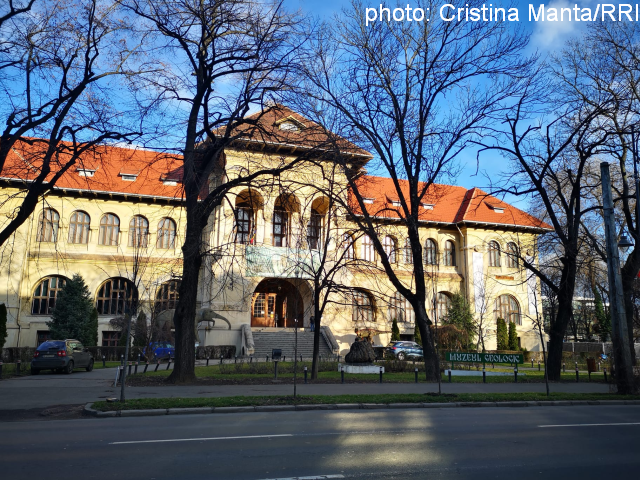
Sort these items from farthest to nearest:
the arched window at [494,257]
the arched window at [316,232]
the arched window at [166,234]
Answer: the arched window at [494,257]
the arched window at [166,234]
the arched window at [316,232]

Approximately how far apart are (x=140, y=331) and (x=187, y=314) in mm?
15784

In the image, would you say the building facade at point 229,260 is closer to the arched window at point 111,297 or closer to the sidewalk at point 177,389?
the arched window at point 111,297

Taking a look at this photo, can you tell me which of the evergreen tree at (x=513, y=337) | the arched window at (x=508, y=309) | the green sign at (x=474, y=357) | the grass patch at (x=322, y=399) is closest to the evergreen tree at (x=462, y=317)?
the evergreen tree at (x=513, y=337)

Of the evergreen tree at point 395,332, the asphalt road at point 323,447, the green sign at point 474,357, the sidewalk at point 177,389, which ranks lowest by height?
the sidewalk at point 177,389

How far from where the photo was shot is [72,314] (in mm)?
32875

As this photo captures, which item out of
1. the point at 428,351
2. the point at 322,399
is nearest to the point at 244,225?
the point at 428,351

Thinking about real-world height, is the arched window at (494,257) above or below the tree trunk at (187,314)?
above

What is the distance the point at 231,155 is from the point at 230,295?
10433 mm

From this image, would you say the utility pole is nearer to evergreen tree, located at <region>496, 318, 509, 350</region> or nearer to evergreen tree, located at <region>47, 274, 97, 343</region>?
evergreen tree, located at <region>496, 318, 509, 350</region>

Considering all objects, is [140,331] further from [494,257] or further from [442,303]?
[494,257]

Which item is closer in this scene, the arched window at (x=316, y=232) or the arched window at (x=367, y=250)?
the arched window at (x=316, y=232)

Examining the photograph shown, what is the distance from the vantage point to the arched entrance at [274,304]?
4225cm

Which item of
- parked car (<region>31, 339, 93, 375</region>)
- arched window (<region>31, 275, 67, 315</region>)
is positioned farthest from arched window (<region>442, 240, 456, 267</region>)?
parked car (<region>31, 339, 93, 375</region>)

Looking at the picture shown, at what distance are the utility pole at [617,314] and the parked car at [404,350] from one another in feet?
64.1
